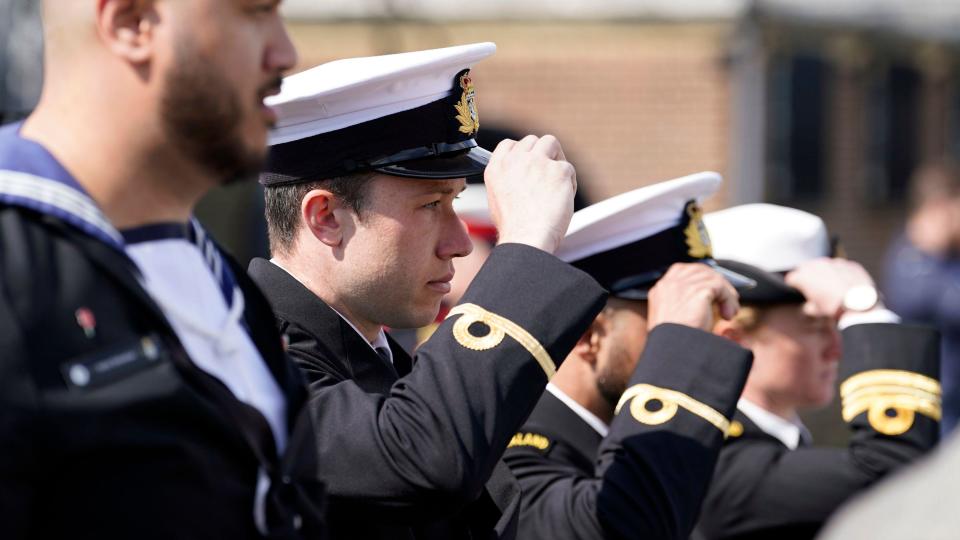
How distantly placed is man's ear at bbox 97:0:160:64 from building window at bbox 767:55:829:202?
12.6 metres

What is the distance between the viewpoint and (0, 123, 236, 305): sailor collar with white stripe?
1547mm

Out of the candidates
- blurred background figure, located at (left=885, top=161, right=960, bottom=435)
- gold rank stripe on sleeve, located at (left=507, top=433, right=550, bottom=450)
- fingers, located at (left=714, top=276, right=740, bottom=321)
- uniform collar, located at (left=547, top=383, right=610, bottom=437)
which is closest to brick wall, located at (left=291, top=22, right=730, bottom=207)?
blurred background figure, located at (left=885, top=161, right=960, bottom=435)

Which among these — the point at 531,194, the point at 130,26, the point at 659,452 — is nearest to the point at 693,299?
the point at 659,452

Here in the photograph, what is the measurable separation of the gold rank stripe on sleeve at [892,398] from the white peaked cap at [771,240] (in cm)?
46

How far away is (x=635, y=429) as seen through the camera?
105 inches

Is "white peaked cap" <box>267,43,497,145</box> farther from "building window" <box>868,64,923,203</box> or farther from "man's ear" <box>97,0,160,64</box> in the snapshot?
"building window" <box>868,64,923,203</box>

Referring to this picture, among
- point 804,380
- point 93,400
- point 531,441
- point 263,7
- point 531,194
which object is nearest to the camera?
point 93,400

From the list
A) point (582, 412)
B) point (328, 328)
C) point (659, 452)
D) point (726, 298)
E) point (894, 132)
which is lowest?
point (894, 132)

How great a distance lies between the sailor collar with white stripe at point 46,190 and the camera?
1547 mm

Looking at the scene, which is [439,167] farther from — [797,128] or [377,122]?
Answer: [797,128]

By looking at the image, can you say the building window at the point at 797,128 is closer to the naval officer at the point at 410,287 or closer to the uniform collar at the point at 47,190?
the naval officer at the point at 410,287

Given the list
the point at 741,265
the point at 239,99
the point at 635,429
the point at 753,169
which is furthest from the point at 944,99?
the point at 239,99

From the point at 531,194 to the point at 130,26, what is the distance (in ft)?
2.60

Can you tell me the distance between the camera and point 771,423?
4.07 m
